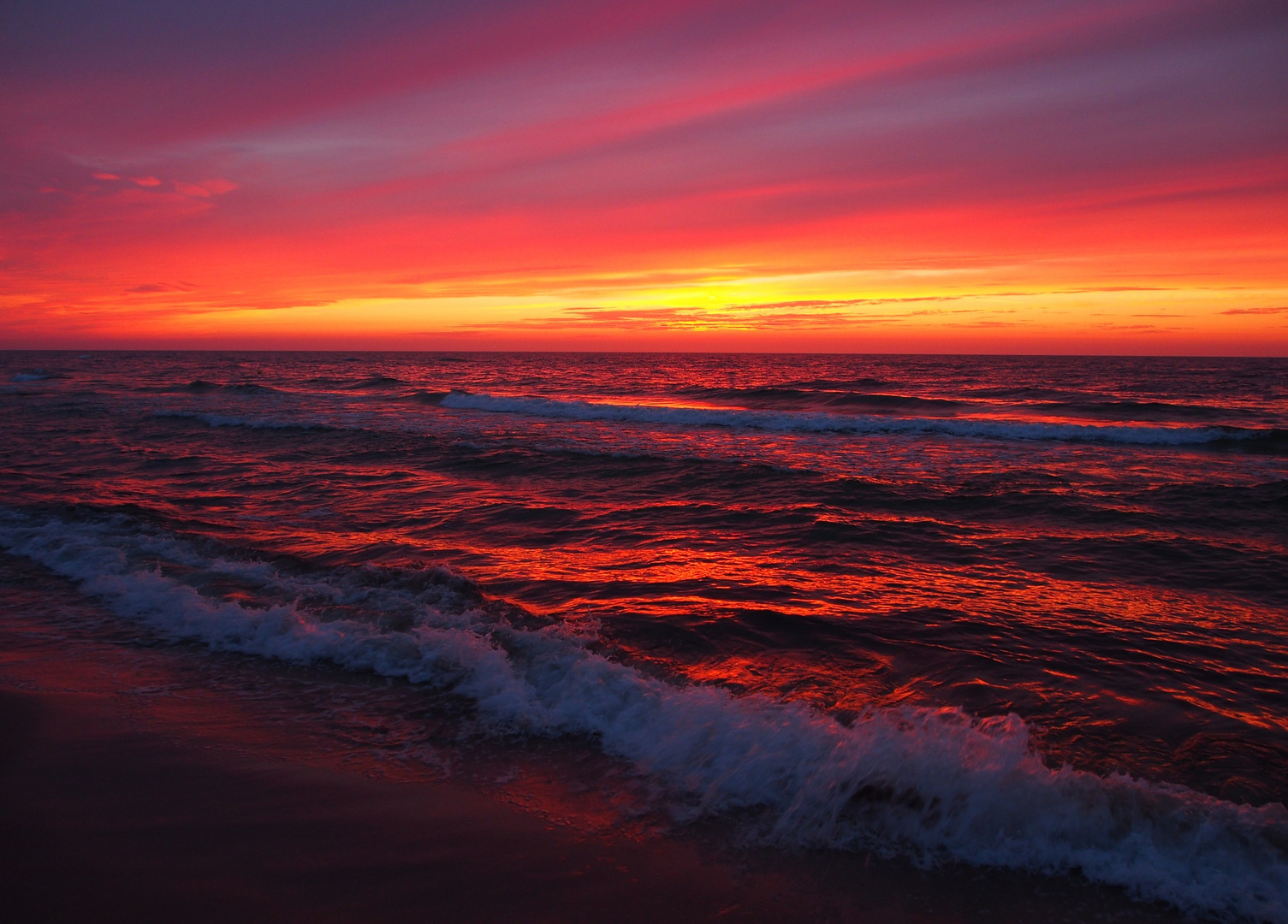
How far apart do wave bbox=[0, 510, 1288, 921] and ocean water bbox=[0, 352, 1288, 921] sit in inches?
0.7

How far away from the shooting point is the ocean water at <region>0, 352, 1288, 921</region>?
133 inches

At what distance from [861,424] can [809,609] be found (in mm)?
16322

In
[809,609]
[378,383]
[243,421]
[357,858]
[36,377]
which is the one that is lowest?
[357,858]

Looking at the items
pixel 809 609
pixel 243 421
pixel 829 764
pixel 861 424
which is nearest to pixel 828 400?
pixel 861 424

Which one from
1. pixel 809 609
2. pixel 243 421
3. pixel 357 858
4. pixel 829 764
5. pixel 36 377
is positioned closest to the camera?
pixel 357 858

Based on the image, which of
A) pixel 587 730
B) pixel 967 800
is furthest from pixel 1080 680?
pixel 587 730

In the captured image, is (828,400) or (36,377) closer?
(828,400)

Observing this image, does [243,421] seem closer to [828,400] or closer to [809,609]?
[809,609]

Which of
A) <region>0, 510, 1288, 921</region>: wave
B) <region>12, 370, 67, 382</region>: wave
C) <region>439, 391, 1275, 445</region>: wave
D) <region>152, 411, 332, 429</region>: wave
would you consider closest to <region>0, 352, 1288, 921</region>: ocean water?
<region>0, 510, 1288, 921</region>: wave

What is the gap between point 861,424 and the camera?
21359 millimetres

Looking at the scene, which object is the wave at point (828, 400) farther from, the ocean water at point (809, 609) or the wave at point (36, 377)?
the wave at point (36, 377)

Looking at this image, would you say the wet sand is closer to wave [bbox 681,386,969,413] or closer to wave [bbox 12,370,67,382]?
wave [bbox 681,386,969,413]

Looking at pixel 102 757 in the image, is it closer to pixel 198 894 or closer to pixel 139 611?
pixel 198 894

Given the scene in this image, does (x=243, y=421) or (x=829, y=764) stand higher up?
(x=243, y=421)
